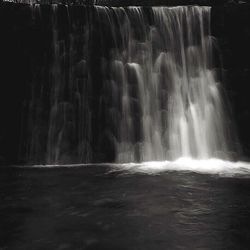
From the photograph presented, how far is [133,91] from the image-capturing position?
1468cm

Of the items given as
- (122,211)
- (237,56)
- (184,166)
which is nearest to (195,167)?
(184,166)

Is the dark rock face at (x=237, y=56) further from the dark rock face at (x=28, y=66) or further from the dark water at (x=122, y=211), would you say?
the dark water at (x=122, y=211)

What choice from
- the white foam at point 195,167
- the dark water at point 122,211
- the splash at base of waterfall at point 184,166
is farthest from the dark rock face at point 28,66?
the dark water at point 122,211

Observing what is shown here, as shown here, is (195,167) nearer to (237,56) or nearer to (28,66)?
(237,56)

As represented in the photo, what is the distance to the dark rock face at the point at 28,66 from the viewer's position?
1398 centimetres

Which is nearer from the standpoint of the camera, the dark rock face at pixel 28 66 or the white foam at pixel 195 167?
the white foam at pixel 195 167

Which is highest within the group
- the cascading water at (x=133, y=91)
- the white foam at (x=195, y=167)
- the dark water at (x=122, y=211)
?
the cascading water at (x=133, y=91)

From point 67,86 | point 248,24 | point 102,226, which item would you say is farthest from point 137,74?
point 102,226

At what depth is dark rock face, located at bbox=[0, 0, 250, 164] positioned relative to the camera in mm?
13977

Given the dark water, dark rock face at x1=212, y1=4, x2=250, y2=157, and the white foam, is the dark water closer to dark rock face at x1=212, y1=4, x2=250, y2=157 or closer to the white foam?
the white foam

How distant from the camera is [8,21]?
1434 cm

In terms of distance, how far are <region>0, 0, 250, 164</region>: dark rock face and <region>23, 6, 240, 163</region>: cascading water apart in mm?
343

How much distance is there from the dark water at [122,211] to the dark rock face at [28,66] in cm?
239

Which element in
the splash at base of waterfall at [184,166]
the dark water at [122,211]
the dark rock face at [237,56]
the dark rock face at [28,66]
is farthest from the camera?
the dark rock face at [237,56]
